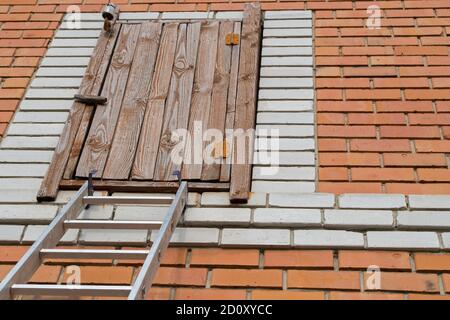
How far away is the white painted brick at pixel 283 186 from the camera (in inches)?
104

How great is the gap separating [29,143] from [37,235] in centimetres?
63

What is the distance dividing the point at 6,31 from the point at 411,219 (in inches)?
109

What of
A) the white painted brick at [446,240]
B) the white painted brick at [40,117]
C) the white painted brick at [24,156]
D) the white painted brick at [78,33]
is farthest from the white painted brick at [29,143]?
the white painted brick at [446,240]

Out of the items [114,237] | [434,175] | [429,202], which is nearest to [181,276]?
[114,237]

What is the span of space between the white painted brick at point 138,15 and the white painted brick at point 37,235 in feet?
5.44

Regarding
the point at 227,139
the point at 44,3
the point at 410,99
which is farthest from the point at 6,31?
the point at 410,99

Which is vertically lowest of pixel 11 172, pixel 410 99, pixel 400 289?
pixel 400 289

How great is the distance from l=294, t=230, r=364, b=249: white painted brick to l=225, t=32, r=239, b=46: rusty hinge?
1344 mm

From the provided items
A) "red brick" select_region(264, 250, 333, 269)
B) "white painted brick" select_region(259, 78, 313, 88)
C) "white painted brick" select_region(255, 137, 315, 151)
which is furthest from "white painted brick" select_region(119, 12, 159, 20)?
"red brick" select_region(264, 250, 333, 269)

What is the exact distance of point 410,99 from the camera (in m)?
2.97

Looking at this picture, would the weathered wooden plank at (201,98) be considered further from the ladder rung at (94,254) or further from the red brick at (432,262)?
the red brick at (432,262)

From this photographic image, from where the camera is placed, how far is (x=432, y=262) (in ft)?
7.57

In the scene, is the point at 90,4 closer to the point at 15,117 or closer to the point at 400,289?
the point at 15,117

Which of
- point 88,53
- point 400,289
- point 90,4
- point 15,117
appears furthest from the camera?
point 90,4
